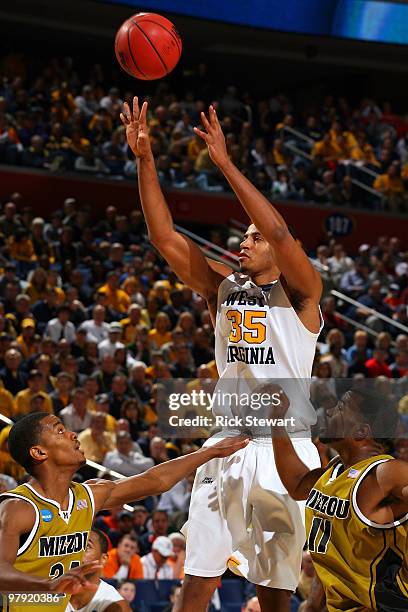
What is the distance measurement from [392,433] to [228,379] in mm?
772

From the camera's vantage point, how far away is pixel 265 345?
16.2ft

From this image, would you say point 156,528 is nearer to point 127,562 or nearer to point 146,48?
point 127,562

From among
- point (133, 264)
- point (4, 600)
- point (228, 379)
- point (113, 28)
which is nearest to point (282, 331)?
point (228, 379)

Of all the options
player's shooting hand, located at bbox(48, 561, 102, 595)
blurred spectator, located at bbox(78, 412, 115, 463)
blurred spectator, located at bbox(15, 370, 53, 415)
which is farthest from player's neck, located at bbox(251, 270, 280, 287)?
blurred spectator, located at bbox(15, 370, 53, 415)

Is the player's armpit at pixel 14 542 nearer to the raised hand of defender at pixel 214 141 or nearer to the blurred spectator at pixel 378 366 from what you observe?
the raised hand of defender at pixel 214 141

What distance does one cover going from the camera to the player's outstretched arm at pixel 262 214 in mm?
4699

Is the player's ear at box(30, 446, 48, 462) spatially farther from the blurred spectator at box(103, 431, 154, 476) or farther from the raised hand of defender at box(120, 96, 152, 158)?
the blurred spectator at box(103, 431, 154, 476)

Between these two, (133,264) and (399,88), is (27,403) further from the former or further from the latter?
(399,88)

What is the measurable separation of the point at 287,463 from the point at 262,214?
1.06 meters

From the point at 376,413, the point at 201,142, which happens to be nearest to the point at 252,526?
the point at 376,413

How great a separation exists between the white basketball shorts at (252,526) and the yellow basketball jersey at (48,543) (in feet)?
2.12

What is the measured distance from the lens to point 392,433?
15.5ft

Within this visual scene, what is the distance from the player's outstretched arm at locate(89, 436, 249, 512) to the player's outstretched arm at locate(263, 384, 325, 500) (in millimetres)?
177

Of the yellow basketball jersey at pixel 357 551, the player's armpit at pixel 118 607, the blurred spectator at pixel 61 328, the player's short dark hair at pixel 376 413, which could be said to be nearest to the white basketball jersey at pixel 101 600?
the player's armpit at pixel 118 607
